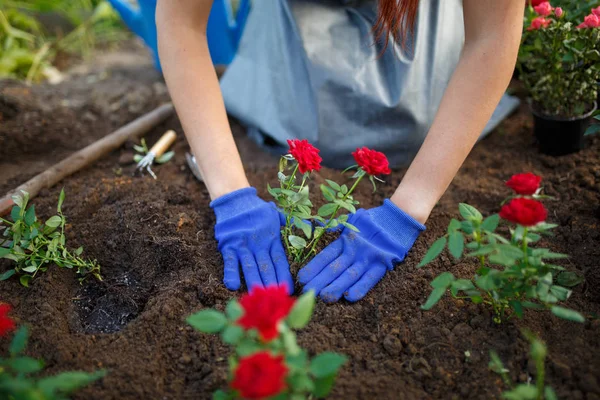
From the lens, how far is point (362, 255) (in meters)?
1.61

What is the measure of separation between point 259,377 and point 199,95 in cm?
120

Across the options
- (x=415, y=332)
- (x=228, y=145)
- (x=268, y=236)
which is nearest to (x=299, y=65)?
(x=228, y=145)

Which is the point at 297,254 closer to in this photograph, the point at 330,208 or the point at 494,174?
the point at 330,208

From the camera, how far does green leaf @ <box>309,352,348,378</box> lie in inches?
39.2

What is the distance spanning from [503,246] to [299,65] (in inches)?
50.3

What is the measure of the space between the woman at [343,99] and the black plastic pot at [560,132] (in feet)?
1.45

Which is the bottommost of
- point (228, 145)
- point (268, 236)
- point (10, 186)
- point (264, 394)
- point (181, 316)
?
point (10, 186)

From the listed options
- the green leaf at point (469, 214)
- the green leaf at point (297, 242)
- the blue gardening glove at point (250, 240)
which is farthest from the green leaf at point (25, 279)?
the green leaf at point (469, 214)

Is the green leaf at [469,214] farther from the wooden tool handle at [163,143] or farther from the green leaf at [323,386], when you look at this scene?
the wooden tool handle at [163,143]

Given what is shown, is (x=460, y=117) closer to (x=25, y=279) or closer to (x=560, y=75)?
(x=560, y=75)

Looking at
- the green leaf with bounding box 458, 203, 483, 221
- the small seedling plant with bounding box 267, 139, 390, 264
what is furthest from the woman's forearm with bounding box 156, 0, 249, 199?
the green leaf with bounding box 458, 203, 483, 221

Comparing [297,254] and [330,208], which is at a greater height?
[330,208]

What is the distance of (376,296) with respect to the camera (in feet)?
5.14

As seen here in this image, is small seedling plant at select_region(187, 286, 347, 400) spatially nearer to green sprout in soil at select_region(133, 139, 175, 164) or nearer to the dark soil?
the dark soil
